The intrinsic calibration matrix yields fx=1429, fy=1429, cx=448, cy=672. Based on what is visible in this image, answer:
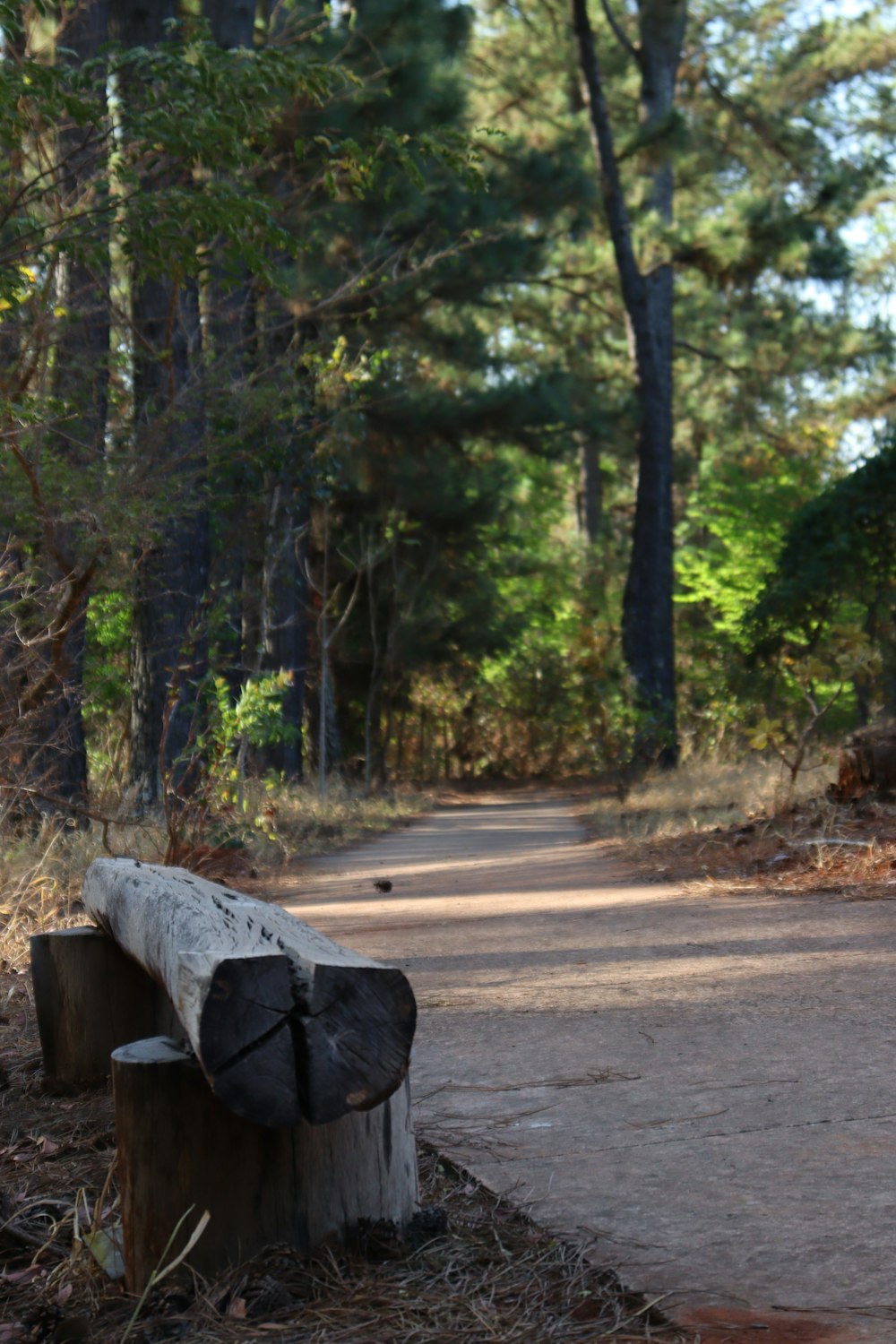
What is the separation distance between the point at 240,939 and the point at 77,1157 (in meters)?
1.02

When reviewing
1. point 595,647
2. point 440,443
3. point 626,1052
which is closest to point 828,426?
point 595,647

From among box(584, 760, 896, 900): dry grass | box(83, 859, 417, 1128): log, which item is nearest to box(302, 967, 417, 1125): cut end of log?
box(83, 859, 417, 1128): log

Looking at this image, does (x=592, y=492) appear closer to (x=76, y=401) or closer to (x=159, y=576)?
(x=159, y=576)

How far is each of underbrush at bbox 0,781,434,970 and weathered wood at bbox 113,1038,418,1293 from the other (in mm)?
3435

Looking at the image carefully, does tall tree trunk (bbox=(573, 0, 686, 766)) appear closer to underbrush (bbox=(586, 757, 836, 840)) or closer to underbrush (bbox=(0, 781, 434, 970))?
underbrush (bbox=(586, 757, 836, 840))

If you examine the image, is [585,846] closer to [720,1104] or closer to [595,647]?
[720,1104]

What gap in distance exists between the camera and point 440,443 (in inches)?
818

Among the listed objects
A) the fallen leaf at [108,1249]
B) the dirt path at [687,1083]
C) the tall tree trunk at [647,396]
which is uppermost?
the tall tree trunk at [647,396]

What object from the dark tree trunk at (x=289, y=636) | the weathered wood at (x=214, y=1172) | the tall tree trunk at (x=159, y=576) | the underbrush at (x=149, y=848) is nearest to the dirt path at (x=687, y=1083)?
the weathered wood at (x=214, y=1172)

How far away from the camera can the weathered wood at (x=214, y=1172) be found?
248 cm

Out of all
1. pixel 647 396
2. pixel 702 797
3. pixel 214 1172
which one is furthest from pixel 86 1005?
pixel 647 396

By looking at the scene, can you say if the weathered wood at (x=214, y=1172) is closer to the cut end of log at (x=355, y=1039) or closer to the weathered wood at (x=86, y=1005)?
the cut end of log at (x=355, y=1039)

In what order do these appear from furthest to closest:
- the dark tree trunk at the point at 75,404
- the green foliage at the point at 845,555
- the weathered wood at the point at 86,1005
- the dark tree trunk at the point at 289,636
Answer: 1. the dark tree trunk at the point at 289,636
2. the green foliage at the point at 845,555
3. the dark tree trunk at the point at 75,404
4. the weathered wood at the point at 86,1005

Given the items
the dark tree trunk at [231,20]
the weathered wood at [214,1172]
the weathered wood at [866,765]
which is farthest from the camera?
the dark tree trunk at [231,20]
